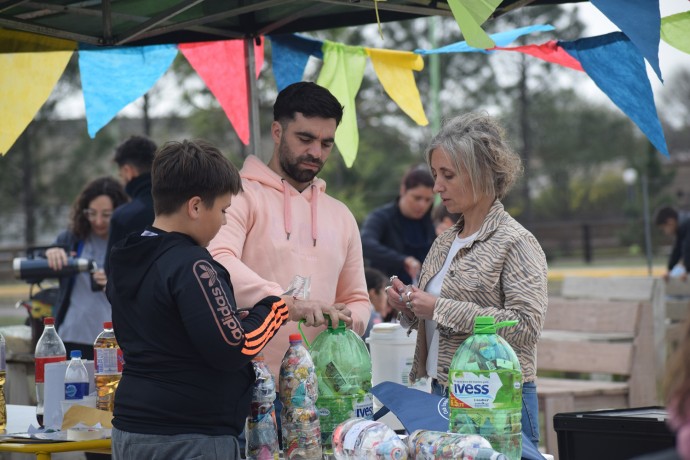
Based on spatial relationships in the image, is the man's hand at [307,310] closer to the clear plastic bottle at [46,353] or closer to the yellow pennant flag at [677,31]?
the clear plastic bottle at [46,353]

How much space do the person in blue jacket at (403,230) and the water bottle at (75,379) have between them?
3438mm

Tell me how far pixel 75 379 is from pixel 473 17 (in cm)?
208

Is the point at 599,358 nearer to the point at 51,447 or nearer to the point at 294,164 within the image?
the point at 294,164

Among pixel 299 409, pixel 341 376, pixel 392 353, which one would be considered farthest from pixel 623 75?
pixel 299 409

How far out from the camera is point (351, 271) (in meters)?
3.64

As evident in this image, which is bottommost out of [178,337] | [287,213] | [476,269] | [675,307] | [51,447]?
[675,307]

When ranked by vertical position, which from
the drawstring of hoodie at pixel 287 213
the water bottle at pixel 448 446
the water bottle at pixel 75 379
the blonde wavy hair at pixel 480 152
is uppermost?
the blonde wavy hair at pixel 480 152

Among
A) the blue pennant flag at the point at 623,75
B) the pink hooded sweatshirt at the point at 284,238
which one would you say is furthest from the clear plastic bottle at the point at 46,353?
the blue pennant flag at the point at 623,75

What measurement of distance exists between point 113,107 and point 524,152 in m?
32.9

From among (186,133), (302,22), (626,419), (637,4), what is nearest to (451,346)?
(626,419)

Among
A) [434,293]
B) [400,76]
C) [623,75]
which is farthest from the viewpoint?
[400,76]

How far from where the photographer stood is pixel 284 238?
3.43 meters

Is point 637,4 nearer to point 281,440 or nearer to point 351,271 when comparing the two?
point 351,271

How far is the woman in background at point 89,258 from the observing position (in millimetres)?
5758
